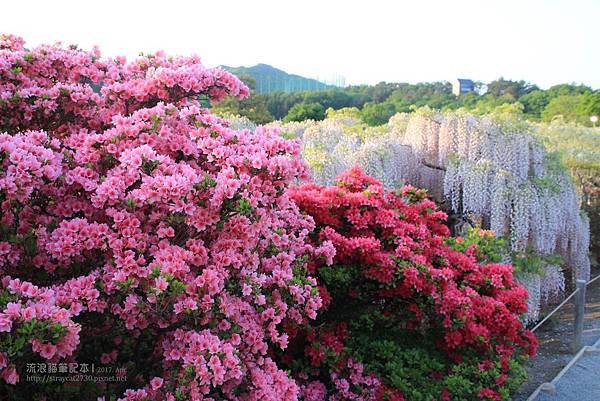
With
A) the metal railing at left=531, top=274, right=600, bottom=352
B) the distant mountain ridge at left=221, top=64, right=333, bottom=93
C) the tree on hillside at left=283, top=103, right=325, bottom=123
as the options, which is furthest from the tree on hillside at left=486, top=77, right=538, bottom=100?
the metal railing at left=531, top=274, right=600, bottom=352

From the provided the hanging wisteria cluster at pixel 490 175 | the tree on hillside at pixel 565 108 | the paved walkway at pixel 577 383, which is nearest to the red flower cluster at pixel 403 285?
the paved walkway at pixel 577 383

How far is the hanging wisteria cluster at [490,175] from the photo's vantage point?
23.6 feet

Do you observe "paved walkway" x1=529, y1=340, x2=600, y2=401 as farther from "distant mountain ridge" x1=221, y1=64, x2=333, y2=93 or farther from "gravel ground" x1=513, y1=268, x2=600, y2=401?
"distant mountain ridge" x1=221, y1=64, x2=333, y2=93

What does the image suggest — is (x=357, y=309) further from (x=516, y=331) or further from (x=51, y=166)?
(x=51, y=166)

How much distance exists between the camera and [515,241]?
23.5ft

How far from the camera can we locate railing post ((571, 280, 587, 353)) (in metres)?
6.37

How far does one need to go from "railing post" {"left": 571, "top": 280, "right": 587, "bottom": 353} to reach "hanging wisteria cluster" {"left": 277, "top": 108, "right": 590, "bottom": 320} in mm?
462

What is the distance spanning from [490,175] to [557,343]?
2151 mm

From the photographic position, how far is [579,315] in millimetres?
6414

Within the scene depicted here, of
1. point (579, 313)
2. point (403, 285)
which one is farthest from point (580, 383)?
point (403, 285)

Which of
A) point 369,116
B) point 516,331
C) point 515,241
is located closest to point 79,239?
point 516,331

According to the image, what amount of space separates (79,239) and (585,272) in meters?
8.37

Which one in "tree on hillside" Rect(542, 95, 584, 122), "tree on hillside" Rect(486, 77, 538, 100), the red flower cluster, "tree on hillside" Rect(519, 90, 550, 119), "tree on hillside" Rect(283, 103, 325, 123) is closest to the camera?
the red flower cluster

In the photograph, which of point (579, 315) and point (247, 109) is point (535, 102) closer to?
point (247, 109)
